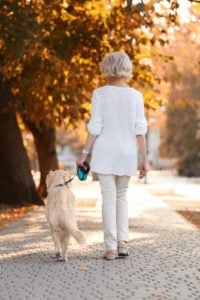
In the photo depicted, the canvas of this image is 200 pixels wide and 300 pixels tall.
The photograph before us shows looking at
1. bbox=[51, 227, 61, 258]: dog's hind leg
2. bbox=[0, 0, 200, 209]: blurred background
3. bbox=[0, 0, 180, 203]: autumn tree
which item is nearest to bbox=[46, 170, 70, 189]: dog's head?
bbox=[51, 227, 61, 258]: dog's hind leg

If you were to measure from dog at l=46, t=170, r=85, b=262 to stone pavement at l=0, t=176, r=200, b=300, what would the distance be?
24 cm

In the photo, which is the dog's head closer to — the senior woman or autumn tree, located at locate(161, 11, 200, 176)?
the senior woman

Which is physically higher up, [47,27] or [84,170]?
[47,27]

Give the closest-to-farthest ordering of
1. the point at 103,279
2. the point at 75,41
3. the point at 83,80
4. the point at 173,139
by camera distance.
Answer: the point at 103,279
the point at 75,41
the point at 83,80
the point at 173,139

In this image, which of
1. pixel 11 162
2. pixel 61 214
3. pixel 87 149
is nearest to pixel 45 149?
pixel 11 162

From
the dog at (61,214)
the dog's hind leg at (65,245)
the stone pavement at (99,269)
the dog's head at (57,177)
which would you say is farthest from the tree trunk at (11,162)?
the dog's hind leg at (65,245)

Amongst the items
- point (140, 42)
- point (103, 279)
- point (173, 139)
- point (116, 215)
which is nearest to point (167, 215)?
point (140, 42)

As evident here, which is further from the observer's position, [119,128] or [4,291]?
[119,128]

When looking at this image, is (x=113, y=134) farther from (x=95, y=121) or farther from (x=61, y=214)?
(x=61, y=214)

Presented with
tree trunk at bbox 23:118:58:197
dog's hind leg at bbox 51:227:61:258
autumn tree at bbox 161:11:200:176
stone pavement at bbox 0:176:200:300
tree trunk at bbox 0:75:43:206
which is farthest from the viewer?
autumn tree at bbox 161:11:200:176

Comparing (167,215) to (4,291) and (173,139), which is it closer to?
(4,291)

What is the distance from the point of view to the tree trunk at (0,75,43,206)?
67.4 ft

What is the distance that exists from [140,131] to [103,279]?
2025mm

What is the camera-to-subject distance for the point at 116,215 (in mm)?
8539
